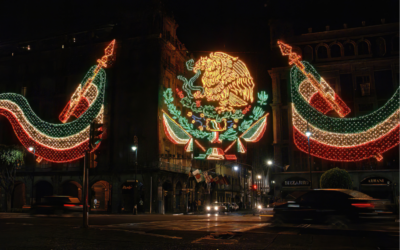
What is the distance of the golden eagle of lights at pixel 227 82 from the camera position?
119 ft

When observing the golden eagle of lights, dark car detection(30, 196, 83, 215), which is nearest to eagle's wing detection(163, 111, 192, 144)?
the golden eagle of lights

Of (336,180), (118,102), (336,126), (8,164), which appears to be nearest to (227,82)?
(336,180)

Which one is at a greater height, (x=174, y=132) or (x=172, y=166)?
(x=174, y=132)

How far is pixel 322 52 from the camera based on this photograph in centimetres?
5181

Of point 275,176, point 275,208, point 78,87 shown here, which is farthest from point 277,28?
point 275,208

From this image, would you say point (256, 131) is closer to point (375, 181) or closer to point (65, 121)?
point (375, 181)

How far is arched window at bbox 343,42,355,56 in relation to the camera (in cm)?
5083

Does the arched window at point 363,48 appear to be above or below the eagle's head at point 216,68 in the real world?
above

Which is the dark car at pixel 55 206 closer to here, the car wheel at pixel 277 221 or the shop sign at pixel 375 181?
the car wheel at pixel 277 221

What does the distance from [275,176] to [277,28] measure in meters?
20.3

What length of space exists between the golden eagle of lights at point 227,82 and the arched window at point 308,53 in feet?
60.0

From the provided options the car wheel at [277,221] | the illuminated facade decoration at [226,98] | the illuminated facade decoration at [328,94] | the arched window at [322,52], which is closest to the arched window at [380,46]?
the arched window at [322,52]

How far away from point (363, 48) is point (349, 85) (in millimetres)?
5133

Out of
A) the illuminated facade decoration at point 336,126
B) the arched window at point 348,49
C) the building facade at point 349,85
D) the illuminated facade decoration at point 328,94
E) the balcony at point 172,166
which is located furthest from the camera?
the arched window at point 348,49
